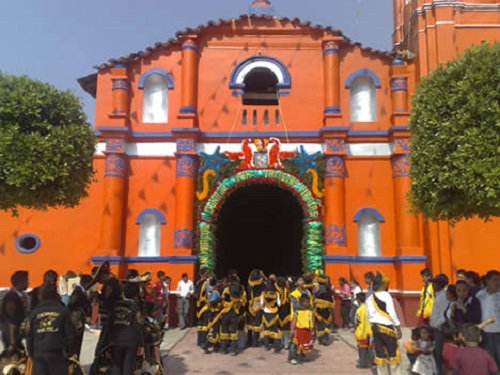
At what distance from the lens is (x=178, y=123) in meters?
15.0

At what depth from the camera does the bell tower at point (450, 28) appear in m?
14.9

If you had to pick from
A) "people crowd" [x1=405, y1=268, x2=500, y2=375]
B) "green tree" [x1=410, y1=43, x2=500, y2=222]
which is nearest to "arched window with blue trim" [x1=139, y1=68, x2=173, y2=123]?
"green tree" [x1=410, y1=43, x2=500, y2=222]

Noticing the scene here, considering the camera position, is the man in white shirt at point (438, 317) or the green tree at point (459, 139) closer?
the man in white shirt at point (438, 317)

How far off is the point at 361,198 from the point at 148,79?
7.65m

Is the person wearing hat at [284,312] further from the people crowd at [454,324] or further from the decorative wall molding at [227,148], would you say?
the decorative wall molding at [227,148]

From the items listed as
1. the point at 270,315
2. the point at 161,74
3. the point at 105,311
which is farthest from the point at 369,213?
the point at 105,311

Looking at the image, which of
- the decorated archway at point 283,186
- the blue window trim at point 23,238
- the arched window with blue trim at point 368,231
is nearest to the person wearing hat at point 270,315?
the decorated archway at point 283,186

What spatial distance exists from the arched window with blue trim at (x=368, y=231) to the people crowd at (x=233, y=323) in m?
4.16

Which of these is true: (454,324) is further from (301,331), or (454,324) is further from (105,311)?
(105,311)

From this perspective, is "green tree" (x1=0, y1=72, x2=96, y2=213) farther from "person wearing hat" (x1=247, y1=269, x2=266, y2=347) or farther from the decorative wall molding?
the decorative wall molding

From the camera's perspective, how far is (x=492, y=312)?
7.23 m

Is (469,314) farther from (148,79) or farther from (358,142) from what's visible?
(148,79)

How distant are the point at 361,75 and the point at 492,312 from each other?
33.1 ft

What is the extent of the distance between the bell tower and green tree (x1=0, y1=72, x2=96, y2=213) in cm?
1049
